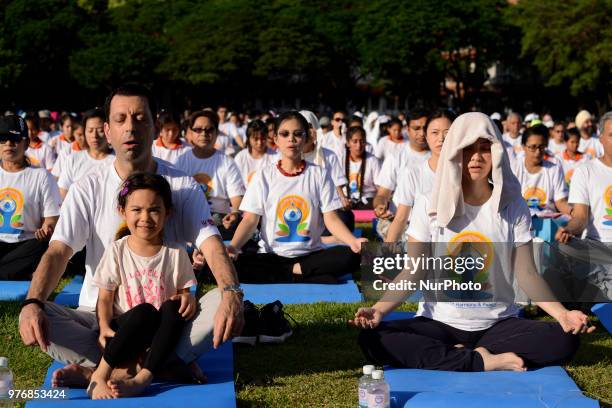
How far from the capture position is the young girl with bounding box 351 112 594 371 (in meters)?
5.30

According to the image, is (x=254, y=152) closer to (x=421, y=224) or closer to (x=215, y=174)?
(x=215, y=174)

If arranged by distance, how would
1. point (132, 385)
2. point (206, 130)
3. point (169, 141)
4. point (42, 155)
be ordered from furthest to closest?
point (42, 155)
point (169, 141)
point (206, 130)
point (132, 385)

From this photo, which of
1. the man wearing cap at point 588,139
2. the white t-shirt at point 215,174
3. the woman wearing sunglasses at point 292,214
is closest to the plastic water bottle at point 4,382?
the woman wearing sunglasses at point 292,214

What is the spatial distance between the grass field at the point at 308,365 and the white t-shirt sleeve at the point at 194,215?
0.91 m

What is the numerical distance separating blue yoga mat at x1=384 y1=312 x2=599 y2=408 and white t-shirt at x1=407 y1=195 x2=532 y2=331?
13.4 inches

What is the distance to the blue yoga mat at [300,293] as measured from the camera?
26.0 feet

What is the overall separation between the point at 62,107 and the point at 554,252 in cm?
5029

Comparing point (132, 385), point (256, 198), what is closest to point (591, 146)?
point (256, 198)

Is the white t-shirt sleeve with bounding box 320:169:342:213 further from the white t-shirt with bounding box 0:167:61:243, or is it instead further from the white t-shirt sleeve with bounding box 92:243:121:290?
the white t-shirt sleeve with bounding box 92:243:121:290

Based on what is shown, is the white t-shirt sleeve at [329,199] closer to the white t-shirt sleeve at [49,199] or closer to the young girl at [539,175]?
the white t-shirt sleeve at [49,199]

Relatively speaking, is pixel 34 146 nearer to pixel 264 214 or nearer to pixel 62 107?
pixel 264 214

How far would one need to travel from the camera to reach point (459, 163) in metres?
5.32

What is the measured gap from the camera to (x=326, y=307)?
767 cm

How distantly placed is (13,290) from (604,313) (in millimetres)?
4710
